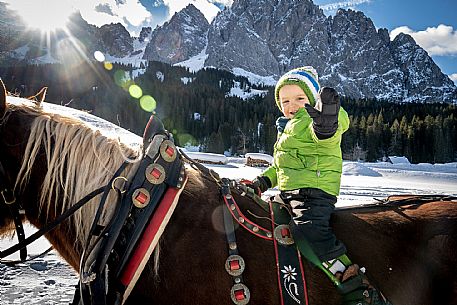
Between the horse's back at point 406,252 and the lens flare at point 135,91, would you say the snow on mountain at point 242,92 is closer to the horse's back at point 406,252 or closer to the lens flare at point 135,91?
the lens flare at point 135,91

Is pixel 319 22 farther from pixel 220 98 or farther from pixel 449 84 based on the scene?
pixel 220 98

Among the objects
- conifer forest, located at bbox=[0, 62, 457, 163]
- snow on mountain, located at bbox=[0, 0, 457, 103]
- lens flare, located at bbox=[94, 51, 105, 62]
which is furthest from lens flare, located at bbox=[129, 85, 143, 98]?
lens flare, located at bbox=[94, 51, 105, 62]

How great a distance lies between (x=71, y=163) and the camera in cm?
161

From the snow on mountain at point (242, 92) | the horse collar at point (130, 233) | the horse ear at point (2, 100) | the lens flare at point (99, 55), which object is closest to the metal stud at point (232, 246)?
the horse collar at point (130, 233)

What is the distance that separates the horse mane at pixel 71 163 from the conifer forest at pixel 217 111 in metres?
50.5

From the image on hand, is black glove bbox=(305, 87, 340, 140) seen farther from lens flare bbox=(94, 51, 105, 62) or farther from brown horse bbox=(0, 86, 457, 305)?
lens flare bbox=(94, 51, 105, 62)

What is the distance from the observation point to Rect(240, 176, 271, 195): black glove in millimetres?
2414

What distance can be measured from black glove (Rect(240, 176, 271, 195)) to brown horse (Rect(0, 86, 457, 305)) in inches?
25.6

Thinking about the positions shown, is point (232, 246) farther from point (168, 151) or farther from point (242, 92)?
point (242, 92)

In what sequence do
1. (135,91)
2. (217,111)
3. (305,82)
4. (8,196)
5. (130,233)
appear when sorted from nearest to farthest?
(130,233), (8,196), (305,82), (217,111), (135,91)

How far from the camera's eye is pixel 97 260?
4.52 feet

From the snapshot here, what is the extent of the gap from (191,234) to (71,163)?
2.20 feet

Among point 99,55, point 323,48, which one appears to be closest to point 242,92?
point 323,48

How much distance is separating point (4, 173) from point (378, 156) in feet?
209
